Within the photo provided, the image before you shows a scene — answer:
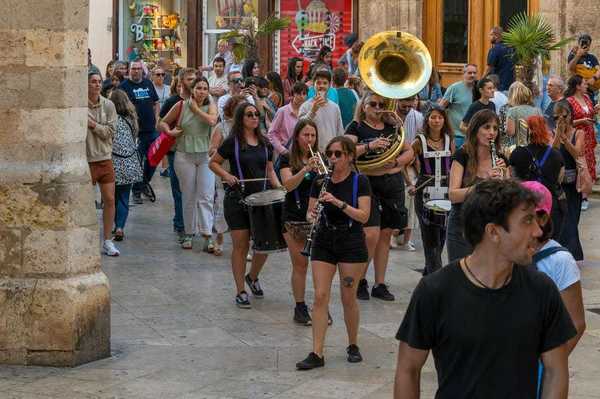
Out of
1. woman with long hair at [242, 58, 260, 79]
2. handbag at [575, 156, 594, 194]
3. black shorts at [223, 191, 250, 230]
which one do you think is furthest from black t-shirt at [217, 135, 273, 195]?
woman with long hair at [242, 58, 260, 79]

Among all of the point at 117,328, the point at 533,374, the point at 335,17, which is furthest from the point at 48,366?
the point at 335,17

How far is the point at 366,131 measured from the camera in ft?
37.6

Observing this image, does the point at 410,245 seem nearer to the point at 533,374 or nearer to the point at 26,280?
the point at 26,280

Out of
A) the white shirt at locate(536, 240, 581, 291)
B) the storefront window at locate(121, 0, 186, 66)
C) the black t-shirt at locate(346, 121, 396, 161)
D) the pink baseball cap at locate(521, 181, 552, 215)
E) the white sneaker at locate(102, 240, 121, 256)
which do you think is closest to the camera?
the pink baseball cap at locate(521, 181, 552, 215)

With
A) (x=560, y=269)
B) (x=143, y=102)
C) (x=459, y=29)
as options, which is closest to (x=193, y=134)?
(x=143, y=102)

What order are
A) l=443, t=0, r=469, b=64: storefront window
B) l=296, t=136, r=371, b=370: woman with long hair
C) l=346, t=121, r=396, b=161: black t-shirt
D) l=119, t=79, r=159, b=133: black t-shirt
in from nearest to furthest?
l=296, t=136, r=371, b=370: woman with long hair → l=346, t=121, r=396, b=161: black t-shirt → l=119, t=79, r=159, b=133: black t-shirt → l=443, t=0, r=469, b=64: storefront window

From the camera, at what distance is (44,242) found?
9055mm

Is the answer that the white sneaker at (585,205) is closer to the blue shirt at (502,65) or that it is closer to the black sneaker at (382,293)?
the blue shirt at (502,65)

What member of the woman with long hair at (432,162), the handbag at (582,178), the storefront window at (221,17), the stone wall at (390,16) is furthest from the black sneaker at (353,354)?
the storefront window at (221,17)

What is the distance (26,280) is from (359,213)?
2230 millimetres

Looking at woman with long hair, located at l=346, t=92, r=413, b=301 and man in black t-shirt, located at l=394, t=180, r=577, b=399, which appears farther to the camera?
woman with long hair, located at l=346, t=92, r=413, b=301

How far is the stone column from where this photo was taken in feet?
29.4

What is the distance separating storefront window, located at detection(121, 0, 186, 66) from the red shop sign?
2.64 metres

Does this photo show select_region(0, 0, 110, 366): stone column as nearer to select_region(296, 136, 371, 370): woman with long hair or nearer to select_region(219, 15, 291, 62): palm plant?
select_region(296, 136, 371, 370): woman with long hair
